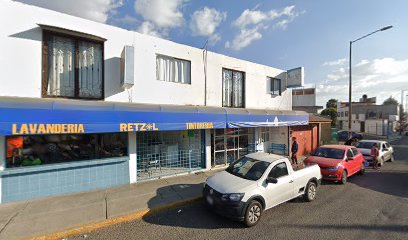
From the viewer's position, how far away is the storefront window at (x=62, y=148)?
21.0ft

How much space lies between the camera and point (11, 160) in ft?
20.7

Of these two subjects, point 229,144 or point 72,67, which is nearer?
point 72,67

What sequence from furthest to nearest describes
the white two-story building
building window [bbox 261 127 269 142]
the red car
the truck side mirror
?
1. building window [bbox 261 127 269 142]
2. the red car
3. the white two-story building
4. the truck side mirror

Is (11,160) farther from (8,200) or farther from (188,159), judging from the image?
(188,159)

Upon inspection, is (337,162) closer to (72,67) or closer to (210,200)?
(210,200)

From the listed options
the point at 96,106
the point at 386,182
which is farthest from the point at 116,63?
the point at 386,182

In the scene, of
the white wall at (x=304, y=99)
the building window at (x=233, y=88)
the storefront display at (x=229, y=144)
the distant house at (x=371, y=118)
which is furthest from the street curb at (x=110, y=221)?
the distant house at (x=371, y=118)

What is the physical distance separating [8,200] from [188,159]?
247 inches

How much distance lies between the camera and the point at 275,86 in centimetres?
1426

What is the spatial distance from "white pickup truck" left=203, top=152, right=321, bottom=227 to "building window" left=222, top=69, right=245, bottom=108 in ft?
17.0

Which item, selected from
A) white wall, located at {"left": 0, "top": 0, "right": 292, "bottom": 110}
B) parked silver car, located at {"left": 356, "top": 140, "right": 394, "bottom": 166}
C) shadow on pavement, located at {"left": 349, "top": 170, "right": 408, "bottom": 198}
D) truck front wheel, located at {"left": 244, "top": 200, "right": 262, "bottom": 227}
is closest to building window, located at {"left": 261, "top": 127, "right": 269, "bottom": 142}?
white wall, located at {"left": 0, "top": 0, "right": 292, "bottom": 110}

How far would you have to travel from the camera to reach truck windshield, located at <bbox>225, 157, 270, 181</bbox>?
19.2 ft

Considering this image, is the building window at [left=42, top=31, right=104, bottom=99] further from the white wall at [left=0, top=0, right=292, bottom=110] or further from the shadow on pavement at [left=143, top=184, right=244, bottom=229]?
the shadow on pavement at [left=143, top=184, right=244, bottom=229]

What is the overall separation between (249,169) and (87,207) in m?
4.72
